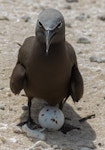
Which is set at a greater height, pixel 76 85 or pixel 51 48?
pixel 51 48

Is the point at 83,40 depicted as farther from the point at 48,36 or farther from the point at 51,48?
the point at 48,36

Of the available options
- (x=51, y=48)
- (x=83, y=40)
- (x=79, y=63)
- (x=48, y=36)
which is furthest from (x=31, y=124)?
(x=83, y=40)

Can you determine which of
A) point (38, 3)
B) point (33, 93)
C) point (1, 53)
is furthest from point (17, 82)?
point (38, 3)

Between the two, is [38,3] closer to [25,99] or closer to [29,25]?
[29,25]

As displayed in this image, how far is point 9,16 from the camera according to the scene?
10.2 meters

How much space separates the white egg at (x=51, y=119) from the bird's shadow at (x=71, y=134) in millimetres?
119

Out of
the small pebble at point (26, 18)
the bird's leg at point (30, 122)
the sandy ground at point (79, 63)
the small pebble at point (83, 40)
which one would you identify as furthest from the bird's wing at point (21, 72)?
the small pebble at point (26, 18)

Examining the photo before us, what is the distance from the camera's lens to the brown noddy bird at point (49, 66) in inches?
247

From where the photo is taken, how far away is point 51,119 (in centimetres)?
657

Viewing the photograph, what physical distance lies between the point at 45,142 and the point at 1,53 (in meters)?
2.49

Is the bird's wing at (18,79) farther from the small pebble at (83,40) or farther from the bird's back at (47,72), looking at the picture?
the small pebble at (83,40)

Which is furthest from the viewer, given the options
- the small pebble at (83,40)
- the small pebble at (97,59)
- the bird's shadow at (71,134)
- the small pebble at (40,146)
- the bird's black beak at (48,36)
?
the small pebble at (83,40)

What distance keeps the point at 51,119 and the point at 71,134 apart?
0.40 metres

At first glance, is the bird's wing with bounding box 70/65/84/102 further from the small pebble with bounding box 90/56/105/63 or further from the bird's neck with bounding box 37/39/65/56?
the small pebble with bounding box 90/56/105/63
